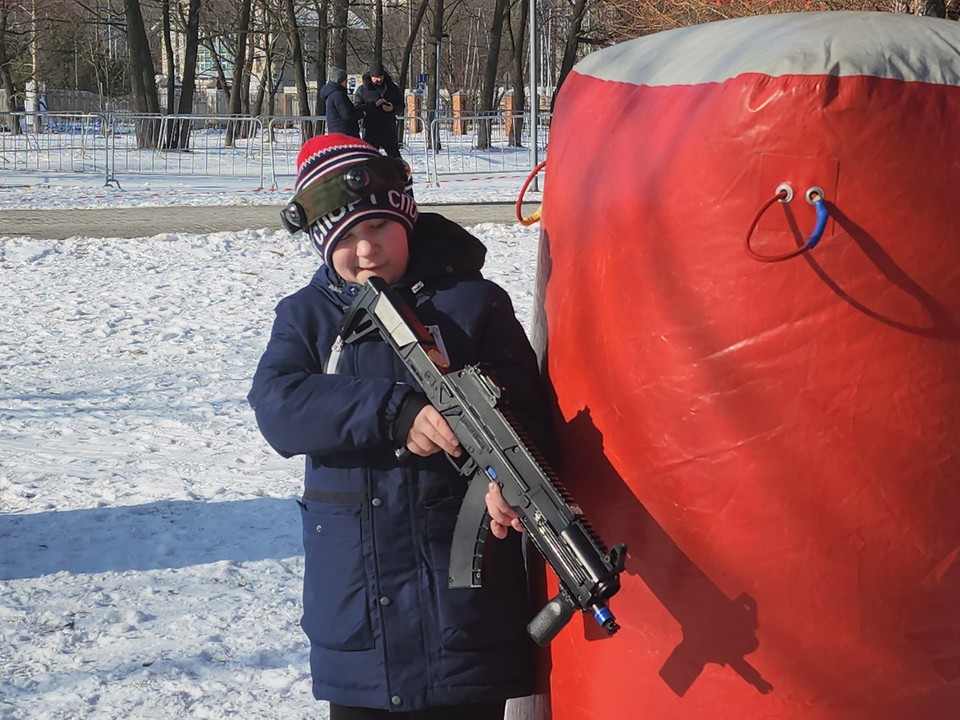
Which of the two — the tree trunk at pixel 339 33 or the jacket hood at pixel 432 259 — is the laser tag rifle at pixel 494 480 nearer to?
the jacket hood at pixel 432 259

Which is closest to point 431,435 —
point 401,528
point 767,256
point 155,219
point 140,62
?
point 401,528

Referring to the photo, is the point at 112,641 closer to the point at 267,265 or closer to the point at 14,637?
the point at 14,637

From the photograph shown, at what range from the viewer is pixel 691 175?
189 cm

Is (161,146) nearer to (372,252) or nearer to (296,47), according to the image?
(296,47)

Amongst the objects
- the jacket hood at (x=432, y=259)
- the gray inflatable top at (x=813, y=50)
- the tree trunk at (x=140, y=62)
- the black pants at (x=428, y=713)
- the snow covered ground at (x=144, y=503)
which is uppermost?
the tree trunk at (x=140, y=62)

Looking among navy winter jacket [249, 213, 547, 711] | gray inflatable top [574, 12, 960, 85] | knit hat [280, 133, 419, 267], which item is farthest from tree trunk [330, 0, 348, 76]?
gray inflatable top [574, 12, 960, 85]

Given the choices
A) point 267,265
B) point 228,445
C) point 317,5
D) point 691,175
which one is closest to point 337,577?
point 691,175

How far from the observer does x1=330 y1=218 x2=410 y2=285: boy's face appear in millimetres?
2191

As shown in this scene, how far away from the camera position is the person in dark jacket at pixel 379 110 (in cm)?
684

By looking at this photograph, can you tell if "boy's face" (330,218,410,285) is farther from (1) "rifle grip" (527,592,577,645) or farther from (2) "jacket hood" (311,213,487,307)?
(1) "rifle grip" (527,592,577,645)

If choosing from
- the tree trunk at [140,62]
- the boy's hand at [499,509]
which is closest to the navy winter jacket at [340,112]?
the boy's hand at [499,509]

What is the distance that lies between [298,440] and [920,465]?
103 cm

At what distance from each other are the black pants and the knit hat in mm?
843

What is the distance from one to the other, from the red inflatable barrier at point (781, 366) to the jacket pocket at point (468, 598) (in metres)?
0.22
